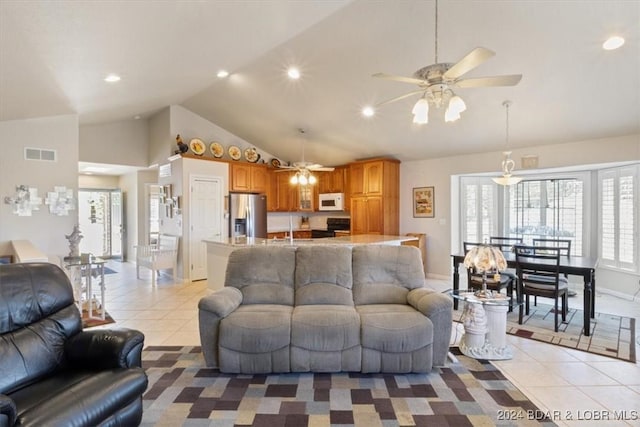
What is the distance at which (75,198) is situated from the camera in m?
5.11

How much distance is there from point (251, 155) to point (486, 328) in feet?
19.1

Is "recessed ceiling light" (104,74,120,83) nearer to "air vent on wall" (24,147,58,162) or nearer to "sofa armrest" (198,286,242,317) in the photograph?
"air vent on wall" (24,147,58,162)

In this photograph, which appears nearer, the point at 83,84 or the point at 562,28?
the point at 562,28

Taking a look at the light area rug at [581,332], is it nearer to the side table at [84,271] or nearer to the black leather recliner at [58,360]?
the black leather recliner at [58,360]

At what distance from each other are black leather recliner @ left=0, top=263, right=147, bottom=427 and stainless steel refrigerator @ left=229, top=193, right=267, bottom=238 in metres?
4.55

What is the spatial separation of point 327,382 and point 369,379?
0.33 m

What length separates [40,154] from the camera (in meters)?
4.77

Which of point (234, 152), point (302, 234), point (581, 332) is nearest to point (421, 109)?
point (581, 332)

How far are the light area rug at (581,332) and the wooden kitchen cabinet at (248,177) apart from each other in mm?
4740

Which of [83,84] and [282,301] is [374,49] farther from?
[83,84]

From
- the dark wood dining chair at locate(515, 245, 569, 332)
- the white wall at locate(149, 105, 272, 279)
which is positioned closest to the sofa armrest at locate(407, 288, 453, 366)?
the dark wood dining chair at locate(515, 245, 569, 332)

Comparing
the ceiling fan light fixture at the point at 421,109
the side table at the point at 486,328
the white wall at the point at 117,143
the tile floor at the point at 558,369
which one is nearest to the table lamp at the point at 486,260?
the side table at the point at 486,328

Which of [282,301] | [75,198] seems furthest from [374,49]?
Result: [75,198]

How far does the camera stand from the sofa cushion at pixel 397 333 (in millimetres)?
2627
